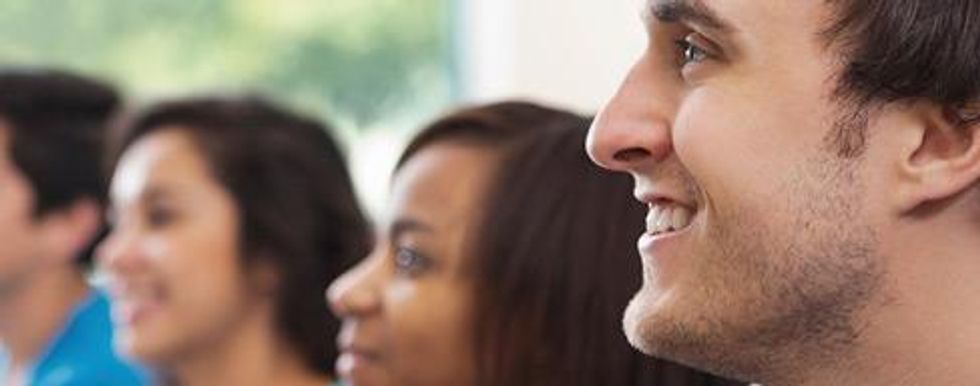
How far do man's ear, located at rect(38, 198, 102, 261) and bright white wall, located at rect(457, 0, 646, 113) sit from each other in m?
0.67

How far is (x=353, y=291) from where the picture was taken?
1709mm

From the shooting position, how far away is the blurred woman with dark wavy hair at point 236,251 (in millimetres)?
2229

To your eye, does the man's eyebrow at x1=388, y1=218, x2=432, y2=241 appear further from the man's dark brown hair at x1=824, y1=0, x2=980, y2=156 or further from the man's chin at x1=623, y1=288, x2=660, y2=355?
the man's dark brown hair at x1=824, y1=0, x2=980, y2=156

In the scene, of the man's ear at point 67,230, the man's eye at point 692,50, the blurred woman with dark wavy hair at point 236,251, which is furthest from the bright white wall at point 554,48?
the man's eye at point 692,50

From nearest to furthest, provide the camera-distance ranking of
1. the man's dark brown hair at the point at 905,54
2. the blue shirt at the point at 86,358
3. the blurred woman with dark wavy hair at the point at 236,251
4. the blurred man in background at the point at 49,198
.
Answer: the man's dark brown hair at the point at 905,54, the blurred woman with dark wavy hair at the point at 236,251, the blue shirt at the point at 86,358, the blurred man in background at the point at 49,198

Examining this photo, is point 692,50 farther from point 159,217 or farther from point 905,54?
point 159,217

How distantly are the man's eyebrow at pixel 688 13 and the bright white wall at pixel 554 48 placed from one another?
1.23 m

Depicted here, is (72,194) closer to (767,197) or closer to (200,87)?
(200,87)

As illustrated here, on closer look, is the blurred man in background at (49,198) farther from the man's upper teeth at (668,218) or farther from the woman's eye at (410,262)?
the man's upper teeth at (668,218)

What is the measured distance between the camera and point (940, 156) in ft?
3.69

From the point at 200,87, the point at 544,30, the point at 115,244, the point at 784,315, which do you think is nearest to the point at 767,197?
the point at 784,315

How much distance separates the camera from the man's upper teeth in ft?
3.85

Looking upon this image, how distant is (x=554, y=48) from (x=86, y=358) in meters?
0.84

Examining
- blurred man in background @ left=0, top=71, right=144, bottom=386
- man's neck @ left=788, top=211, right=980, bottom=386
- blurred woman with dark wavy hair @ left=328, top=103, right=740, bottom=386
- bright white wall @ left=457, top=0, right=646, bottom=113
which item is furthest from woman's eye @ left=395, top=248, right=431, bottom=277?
blurred man in background @ left=0, top=71, right=144, bottom=386
